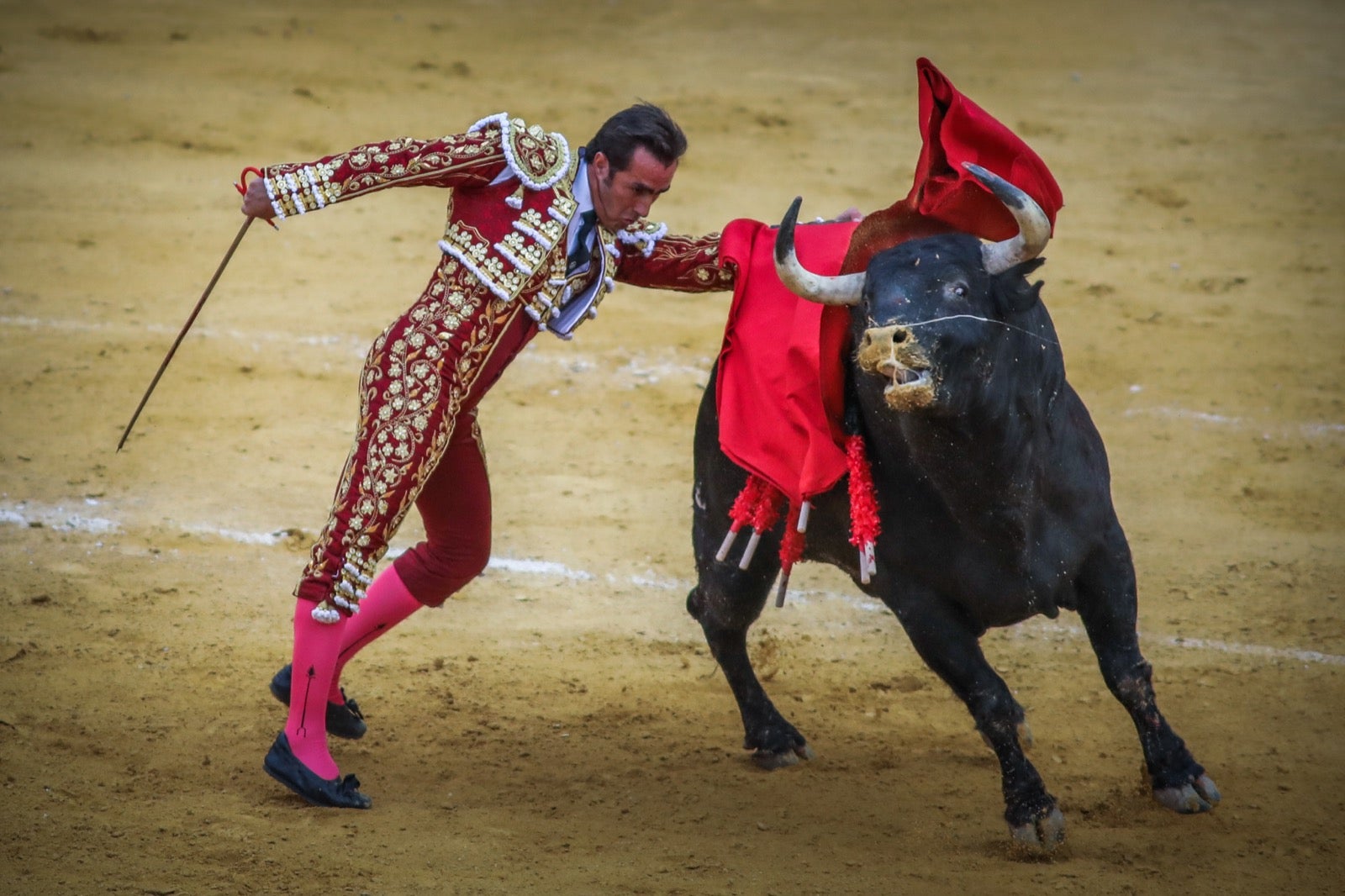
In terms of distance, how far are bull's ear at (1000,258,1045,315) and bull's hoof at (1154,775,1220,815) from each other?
4.71ft

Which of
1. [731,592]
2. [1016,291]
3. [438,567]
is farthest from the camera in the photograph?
[731,592]

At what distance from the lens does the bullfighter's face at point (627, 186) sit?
12.7 ft

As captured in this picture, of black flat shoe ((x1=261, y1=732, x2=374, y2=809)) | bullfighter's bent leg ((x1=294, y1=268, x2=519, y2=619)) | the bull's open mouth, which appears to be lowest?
black flat shoe ((x1=261, y1=732, x2=374, y2=809))

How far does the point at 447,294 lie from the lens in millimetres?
3928

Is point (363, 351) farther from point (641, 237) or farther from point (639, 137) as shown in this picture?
point (639, 137)

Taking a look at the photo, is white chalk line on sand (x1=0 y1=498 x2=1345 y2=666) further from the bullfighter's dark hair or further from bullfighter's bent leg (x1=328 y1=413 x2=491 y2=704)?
the bullfighter's dark hair

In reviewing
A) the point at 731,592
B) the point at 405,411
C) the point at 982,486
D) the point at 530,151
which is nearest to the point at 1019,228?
the point at 982,486

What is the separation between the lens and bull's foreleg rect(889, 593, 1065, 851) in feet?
12.7

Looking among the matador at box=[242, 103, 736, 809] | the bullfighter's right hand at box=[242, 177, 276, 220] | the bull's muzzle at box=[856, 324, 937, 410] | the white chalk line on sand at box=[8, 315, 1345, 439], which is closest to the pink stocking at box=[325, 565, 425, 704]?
the matador at box=[242, 103, 736, 809]

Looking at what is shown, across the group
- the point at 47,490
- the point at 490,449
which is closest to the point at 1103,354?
the point at 490,449

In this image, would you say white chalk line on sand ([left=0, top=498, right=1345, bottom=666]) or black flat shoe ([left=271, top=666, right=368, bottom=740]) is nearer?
black flat shoe ([left=271, top=666, right=368, bottom=740])

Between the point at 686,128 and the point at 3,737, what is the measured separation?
7234 mm

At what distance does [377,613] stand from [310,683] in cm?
41

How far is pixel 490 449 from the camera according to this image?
22.0ft
